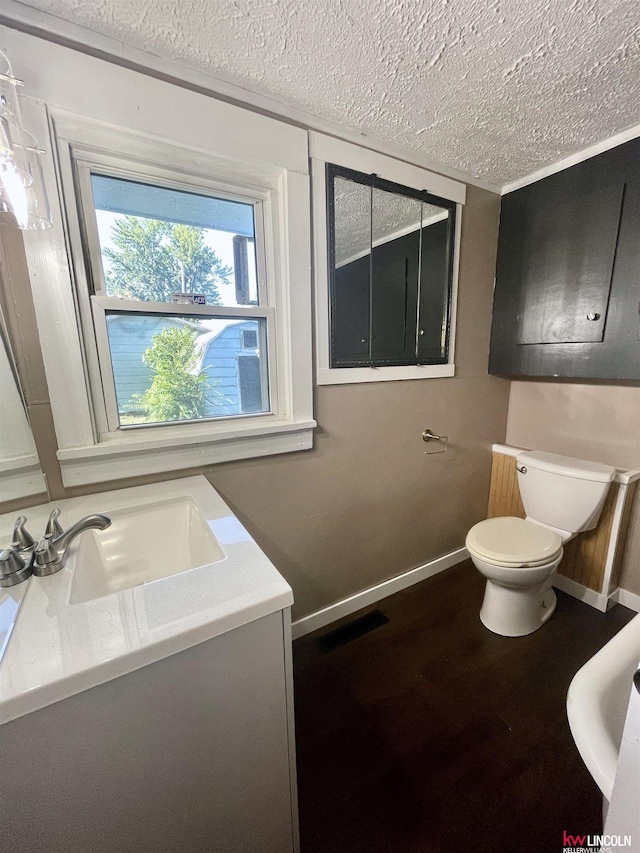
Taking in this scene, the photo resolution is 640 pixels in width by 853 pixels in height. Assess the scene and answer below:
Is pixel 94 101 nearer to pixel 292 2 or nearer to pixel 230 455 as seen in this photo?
pixel 292 2

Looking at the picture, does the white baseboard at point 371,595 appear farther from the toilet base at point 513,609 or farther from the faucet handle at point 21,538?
the faucet handle at point 21,538

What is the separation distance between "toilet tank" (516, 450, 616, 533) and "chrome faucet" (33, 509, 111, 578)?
191 centimetres

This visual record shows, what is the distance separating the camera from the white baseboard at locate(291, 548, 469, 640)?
1.64 meters

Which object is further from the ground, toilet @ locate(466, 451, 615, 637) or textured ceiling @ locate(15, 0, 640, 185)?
textured ceiling @ locate(15, 0, 640, 185)

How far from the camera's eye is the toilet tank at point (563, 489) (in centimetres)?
159

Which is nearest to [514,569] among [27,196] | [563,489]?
[563,489]

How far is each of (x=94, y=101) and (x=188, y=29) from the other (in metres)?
0.32

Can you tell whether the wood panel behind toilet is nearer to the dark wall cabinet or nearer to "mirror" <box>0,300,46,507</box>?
the dark wall cabinet

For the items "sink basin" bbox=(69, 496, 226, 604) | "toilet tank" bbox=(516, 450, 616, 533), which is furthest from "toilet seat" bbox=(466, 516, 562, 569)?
"sink basin" bbox=(69, 496, 226, 604)

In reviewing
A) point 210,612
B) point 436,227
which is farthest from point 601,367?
point 210,612

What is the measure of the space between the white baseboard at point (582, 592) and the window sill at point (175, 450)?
5.53 feet

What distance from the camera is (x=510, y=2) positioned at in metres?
0.84

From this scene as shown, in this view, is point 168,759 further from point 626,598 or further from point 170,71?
point 626,598

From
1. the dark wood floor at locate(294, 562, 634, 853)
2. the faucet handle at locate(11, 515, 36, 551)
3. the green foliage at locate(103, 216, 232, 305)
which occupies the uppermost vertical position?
the green foliage at locate(103, 216, 232, 305)
